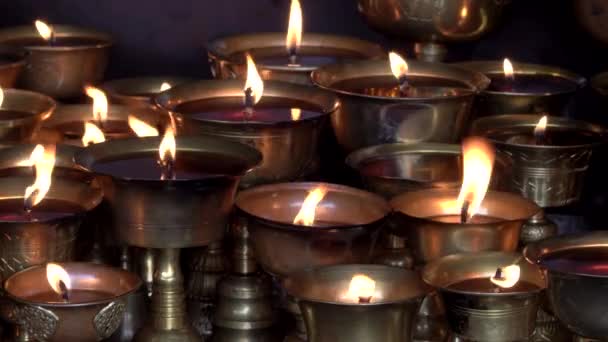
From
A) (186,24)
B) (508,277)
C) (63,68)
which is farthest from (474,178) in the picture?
(186,24)

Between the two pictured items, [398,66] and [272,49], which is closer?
[398,66]

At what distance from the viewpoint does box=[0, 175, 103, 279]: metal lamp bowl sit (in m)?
2.24

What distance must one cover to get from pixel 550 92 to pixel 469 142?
0.45 m

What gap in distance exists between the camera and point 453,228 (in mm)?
2186

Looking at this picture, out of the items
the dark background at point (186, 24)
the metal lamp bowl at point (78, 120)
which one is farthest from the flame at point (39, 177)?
the dark background at point (186, 24)

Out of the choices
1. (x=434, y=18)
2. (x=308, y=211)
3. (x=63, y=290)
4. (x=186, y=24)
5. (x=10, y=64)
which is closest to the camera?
(x=63, y=290)

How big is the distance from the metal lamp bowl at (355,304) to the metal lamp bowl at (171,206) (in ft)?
0.63

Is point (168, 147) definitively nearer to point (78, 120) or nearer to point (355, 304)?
point (355, 304)

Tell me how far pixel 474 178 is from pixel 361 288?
284 millimetres

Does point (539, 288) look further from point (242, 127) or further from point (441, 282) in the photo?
point (242, 127)

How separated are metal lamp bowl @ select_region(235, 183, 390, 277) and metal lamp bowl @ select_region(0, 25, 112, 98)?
0.74 metres

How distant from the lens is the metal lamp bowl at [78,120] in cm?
274

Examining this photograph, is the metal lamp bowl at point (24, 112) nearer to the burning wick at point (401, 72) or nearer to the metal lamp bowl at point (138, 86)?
the metal lamp bowl at point (138, 86)

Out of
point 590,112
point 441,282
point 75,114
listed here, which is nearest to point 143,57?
point 75,114
